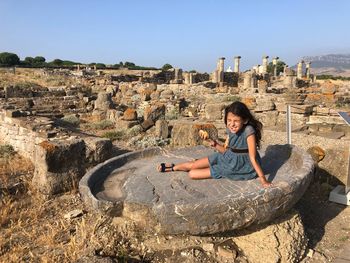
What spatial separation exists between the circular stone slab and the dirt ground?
311 mm

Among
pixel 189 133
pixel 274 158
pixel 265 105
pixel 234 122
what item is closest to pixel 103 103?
pixel 265 105

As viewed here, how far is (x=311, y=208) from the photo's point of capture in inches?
188

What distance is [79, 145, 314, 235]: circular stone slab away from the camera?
3207mm

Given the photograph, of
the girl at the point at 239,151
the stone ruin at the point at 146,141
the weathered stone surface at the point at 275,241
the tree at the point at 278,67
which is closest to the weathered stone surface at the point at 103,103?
the stone ruin at the point at 146,141

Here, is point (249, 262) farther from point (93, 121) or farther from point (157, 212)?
point (93, 121)

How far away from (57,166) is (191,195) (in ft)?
8.06

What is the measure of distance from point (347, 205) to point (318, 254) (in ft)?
4.52

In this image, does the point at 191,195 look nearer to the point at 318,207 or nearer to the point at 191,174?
the point at 191,174

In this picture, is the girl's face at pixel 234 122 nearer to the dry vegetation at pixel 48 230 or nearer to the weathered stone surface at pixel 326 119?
the dry vegetation at pixel 48 230

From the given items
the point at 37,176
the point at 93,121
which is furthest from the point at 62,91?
the point at 37,176

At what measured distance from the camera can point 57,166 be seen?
5.18 meters

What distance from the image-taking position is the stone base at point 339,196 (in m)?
4.79

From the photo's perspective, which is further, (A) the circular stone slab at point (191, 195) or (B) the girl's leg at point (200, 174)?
(B) the girl's leg at point (200, 174)

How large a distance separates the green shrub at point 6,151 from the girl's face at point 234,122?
5634 mm
